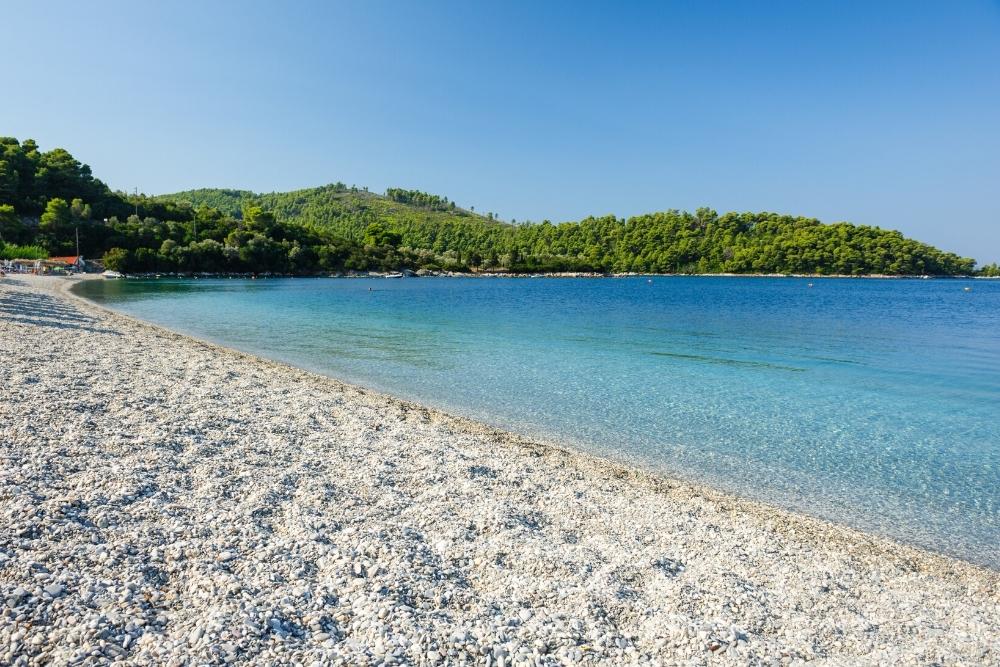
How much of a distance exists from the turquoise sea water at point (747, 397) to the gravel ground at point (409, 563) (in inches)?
52.3

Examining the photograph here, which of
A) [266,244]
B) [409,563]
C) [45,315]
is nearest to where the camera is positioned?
[409,563]

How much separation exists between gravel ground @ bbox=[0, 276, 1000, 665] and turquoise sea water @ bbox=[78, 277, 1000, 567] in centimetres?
133

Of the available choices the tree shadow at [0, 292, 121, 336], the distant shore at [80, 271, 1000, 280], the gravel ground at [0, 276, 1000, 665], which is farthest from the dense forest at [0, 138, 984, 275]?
the gravel ground at [0, 276, 1000, 665]

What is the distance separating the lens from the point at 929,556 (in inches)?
245

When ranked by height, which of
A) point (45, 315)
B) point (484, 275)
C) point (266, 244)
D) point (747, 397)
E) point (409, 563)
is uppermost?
point (266, 244)

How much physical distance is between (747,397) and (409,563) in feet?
36.9

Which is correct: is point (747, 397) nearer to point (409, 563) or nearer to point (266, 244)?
point (409, 563)

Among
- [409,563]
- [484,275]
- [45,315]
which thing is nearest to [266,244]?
[484,275]

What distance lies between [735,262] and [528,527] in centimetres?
20160

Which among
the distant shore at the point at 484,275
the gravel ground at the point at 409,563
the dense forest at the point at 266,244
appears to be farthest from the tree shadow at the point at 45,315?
the distant shore at the point at 484,275

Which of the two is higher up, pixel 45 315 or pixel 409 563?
pixel 45 315

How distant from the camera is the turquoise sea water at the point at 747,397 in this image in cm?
816

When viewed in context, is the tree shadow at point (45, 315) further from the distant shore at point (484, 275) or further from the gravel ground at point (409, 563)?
the distant shore at point (484, 275)

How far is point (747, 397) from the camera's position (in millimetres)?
13875
